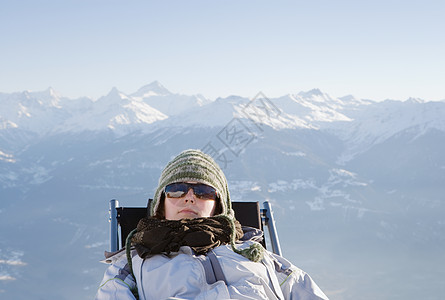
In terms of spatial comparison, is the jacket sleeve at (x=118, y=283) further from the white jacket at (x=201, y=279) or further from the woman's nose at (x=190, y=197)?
the woman's nose at (x=190, y=197)

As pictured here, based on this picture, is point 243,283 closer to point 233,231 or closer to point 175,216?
point 233,231

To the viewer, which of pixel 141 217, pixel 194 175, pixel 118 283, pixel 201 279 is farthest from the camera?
pixel 141 217

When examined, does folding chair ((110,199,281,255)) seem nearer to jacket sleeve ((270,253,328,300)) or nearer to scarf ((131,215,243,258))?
jacket sleeve ((270,253,328,300))

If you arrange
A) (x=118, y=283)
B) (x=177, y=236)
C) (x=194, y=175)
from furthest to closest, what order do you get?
1. (x=194, y=175)
2. (x=177, y=236)
3. (x=118, y=283)

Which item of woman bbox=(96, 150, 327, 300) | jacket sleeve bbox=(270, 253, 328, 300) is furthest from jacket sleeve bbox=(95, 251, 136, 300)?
jacket sleeve bbox=(270, 253, 328, 300)

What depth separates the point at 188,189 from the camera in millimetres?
3535

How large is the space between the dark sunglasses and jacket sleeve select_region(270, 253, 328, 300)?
0.76 meters

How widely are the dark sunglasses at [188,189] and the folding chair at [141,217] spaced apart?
137cm

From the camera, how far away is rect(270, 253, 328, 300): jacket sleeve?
3273 millimetres

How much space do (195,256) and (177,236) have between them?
0.20m

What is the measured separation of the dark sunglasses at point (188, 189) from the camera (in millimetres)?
3525

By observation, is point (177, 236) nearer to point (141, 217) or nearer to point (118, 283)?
point (118, 283)

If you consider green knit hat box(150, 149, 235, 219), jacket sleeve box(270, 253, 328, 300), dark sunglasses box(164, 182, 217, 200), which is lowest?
jacket sleeve box(270, 253, 328, 300)

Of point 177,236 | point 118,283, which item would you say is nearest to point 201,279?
point 177,236
